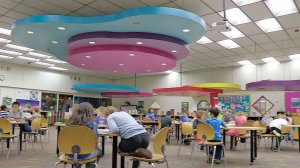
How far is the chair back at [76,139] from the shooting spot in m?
3.22

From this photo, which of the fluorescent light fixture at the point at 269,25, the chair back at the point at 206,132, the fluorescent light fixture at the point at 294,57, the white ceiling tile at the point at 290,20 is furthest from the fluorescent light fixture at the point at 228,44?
the chair back at the point at 206,132

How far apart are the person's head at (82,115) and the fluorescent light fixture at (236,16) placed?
6.22 meters

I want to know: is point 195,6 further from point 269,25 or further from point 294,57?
point 294,57

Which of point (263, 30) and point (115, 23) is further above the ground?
point (263, 30)

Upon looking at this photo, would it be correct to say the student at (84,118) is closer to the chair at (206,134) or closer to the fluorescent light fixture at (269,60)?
the chair at (206,134)

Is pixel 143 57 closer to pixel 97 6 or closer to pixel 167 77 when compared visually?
pixel 97 6

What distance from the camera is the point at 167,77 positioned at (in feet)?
68.5

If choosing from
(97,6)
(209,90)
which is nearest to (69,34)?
(97,6)

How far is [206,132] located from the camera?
217 inches

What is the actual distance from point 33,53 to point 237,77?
477 inches

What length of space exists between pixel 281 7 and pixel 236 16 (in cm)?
132

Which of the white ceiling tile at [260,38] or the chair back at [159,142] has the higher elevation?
the white ceiling tile at [260,38]

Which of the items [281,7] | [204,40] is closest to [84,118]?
[281,7]

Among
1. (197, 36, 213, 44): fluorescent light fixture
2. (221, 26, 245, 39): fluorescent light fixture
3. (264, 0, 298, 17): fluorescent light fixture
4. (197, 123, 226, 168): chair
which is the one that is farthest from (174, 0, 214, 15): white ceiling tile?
(197, 123, 226, 168): chair
